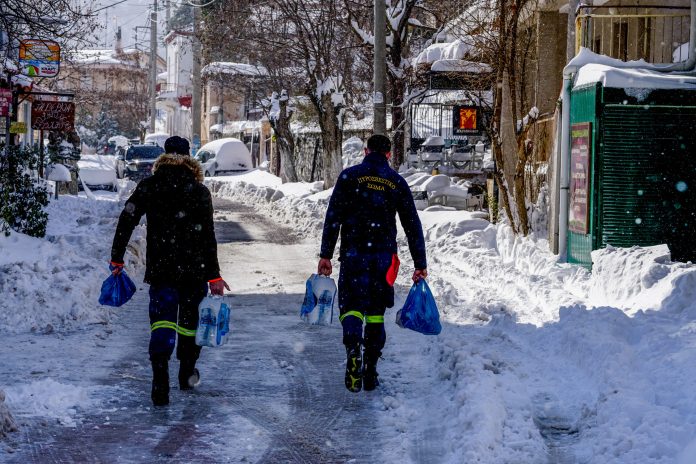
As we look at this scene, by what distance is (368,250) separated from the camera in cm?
752

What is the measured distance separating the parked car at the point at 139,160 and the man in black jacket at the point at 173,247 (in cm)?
3512

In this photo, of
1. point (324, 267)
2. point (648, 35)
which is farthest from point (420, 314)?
point (648, 35)

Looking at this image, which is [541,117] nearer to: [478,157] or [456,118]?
[456,118]

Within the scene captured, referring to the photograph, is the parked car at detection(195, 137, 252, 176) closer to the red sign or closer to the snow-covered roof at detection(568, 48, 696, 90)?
the red sign

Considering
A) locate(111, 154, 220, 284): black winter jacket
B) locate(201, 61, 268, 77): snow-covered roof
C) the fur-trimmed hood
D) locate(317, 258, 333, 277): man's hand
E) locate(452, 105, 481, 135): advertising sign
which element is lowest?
locate(317, 258, 333, 277): man's hand

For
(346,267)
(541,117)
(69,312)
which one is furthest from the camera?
(541,117)

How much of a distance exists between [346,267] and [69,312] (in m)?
3.76

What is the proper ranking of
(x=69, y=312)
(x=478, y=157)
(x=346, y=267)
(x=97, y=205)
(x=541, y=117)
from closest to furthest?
(x=346, y=267), (x=69, y=312), (x=541, y=117), (x=97, y=205), (x=478, y=157)

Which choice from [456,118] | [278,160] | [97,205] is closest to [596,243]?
[456,118]

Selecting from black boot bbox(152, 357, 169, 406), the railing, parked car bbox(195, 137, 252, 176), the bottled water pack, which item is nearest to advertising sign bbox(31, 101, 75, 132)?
the railing

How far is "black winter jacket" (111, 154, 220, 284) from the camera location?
7090 mm

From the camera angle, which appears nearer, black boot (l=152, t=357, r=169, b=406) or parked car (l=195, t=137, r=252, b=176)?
black boot (l=152, t=357, r=169, b=406)

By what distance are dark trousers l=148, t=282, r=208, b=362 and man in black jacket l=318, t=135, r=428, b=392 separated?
100 cm

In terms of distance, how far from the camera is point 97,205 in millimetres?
26125
